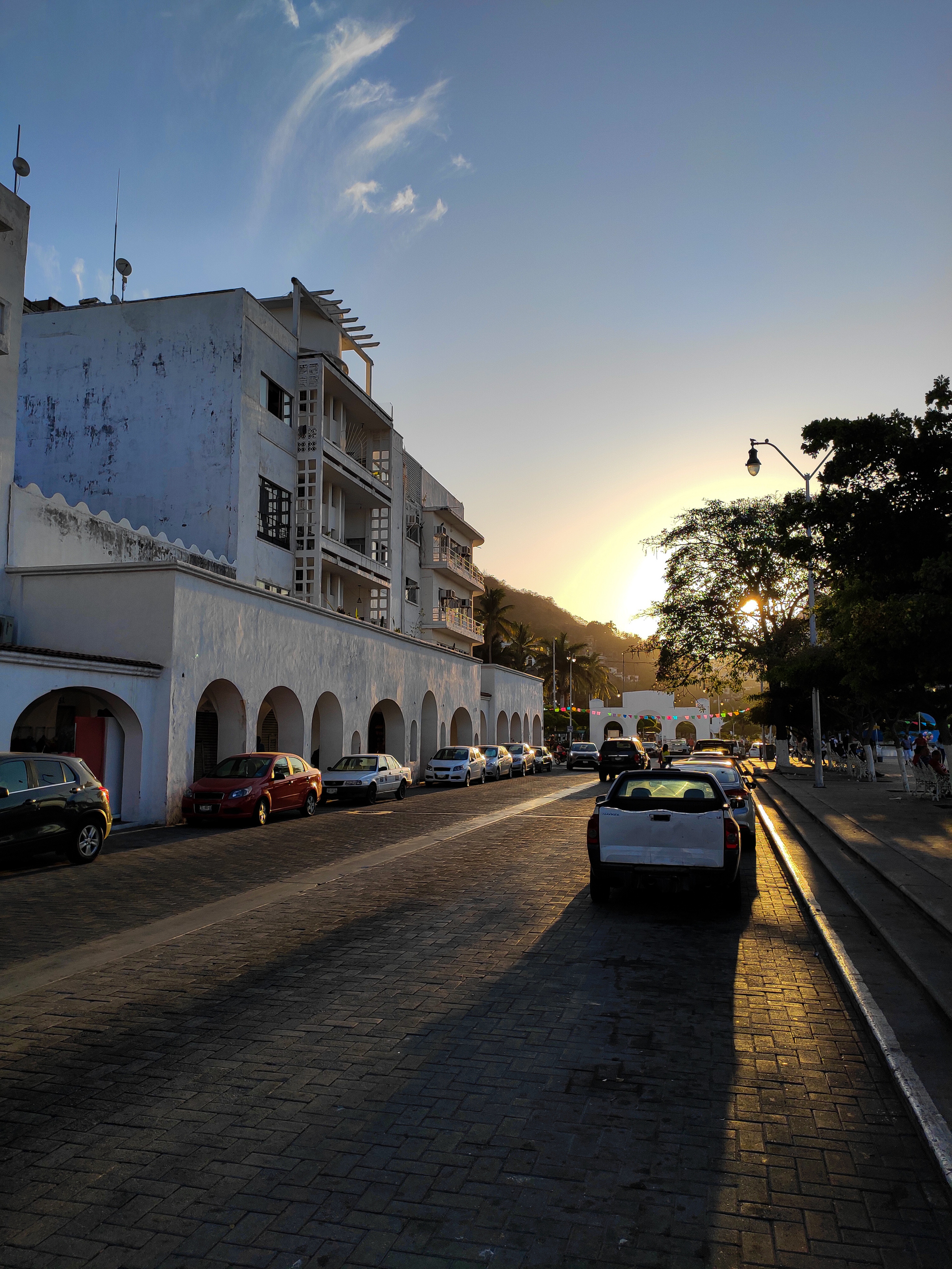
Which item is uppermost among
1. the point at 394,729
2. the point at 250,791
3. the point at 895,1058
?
the point at 394,729

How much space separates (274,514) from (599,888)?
24084mm

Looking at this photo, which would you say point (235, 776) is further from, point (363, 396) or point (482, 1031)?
point (363, 396)

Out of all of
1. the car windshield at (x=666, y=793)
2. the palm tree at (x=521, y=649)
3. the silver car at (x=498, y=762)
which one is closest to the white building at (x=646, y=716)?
the palm tree at (x=521, y=649)

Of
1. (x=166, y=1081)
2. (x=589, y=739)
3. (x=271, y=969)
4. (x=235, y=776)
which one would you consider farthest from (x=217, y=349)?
(x=589, y=739)

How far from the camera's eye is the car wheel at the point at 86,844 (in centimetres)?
1345

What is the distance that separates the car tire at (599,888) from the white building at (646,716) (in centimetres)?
8657

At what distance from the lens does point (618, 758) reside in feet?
133

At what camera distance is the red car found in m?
19.1

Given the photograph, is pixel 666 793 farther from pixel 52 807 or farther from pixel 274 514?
pixel 274 514

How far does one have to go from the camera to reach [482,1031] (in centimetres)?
588

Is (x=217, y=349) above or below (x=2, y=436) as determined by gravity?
above

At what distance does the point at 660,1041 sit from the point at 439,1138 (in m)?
1.94

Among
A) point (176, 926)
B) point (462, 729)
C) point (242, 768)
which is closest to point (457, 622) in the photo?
point (462, 729)

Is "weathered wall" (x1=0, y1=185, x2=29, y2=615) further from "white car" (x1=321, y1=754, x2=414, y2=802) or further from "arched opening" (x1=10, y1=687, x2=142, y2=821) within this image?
"white car" (x1=321, y1=754, x2=414, y2=802)
